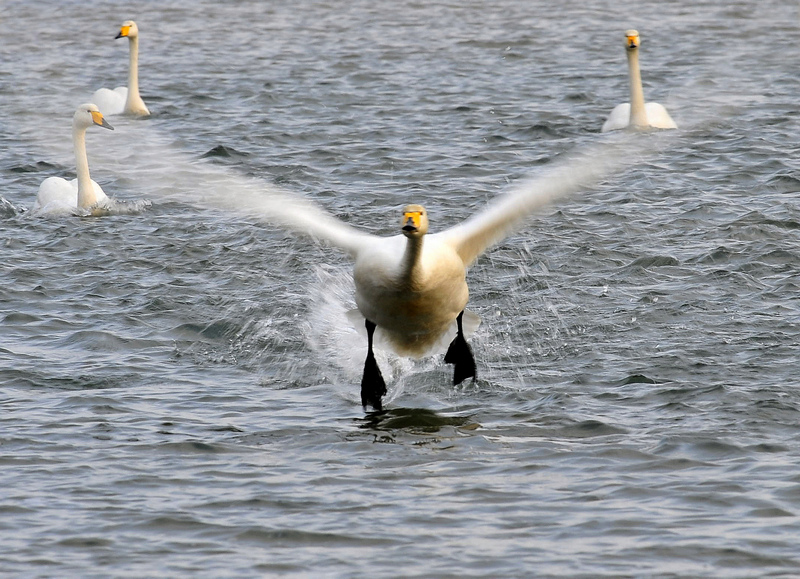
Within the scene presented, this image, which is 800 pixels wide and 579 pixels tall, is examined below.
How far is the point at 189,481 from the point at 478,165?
877 centimetres

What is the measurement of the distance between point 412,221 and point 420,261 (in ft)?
1.82

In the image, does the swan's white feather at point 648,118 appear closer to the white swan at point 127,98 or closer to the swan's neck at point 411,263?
the white swan at point 127,98

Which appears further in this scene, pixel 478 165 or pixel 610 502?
pixel 478 165

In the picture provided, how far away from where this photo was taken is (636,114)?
54.5 ft

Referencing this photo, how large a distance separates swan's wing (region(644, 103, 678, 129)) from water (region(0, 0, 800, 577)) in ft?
1.68

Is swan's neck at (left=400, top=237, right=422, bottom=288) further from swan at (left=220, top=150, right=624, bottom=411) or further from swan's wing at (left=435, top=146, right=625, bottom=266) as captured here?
swan's wing at (left=435, top=146, right=625, bottom=266)

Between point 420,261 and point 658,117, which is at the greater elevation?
point 420,261

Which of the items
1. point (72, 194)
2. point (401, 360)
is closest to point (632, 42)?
point (72, 194)

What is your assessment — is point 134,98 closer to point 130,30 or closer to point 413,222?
point 130,30

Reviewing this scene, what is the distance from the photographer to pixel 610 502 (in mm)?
6961

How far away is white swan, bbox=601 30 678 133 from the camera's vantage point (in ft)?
54.5

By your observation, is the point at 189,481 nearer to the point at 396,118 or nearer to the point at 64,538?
the point at 64,538

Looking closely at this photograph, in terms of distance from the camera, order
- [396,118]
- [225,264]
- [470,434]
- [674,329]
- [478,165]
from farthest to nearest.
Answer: [396,118]
[478,165]
[225,264]
[674,329]
[470,434]

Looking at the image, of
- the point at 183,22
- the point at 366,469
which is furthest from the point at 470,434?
the point at 183,22
